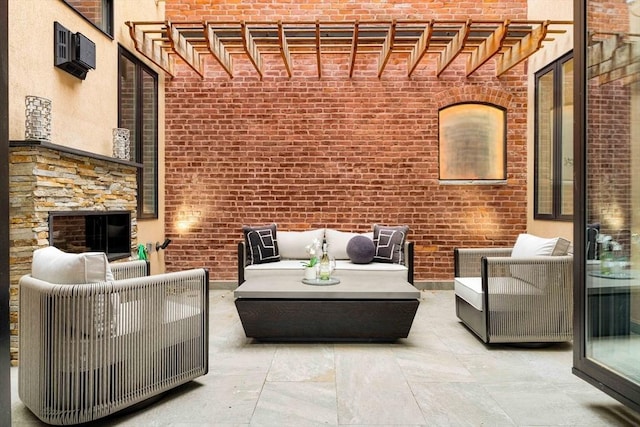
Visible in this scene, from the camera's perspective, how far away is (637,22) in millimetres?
2268

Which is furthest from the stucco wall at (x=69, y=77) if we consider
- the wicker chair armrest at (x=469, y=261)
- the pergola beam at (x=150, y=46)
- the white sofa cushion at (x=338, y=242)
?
the wicker chair armrest at (x=469, y=261)

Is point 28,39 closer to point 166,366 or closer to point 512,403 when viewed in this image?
point 166,366

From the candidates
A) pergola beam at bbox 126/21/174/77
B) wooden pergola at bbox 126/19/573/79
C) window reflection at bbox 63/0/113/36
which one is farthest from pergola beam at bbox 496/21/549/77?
window reflection at bbox 63/0/113/36

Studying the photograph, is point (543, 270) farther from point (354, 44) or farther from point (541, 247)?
point (354, 44)

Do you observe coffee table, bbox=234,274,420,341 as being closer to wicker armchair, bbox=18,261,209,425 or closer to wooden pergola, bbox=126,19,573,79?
wicker armchair, bbox=18,261,209,425

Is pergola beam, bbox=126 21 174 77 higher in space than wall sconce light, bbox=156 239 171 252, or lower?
higher

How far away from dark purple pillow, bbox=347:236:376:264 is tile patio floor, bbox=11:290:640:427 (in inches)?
54.1

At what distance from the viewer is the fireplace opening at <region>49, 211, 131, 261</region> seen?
357cm

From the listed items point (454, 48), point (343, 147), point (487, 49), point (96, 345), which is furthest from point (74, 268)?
point (487, 49)

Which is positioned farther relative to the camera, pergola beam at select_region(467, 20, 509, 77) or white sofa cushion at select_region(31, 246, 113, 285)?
pergola beam at select_region(467, 20, 509, 77)

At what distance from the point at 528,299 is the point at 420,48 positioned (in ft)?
10.2

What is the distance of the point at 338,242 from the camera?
5305mm

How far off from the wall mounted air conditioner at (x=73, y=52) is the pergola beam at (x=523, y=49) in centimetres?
438

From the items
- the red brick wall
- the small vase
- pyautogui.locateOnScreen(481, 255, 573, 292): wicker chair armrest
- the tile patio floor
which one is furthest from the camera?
the red brick wall
